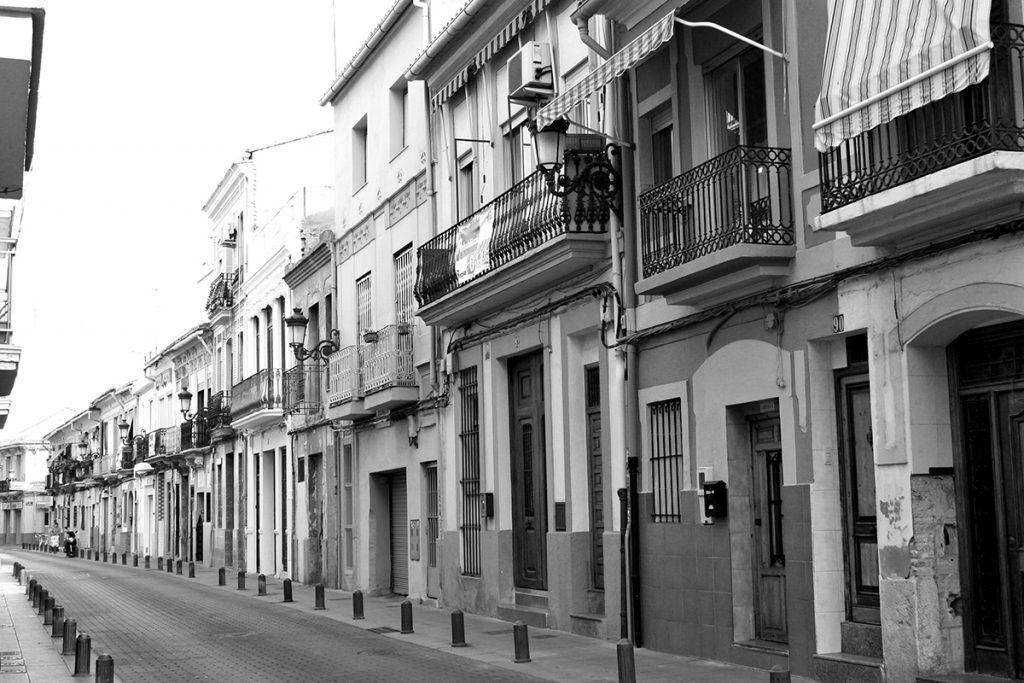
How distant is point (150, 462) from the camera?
4828 cm

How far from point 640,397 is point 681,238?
222 centimetres

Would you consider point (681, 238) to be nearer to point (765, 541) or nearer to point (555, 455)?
point (765, 541)

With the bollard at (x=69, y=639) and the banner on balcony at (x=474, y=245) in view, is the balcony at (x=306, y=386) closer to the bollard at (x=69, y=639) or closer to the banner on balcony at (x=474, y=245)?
the banner on balcony at (x=474, y=245)

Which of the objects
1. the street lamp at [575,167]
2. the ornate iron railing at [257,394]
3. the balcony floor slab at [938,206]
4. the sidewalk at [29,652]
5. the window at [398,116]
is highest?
the window at [398,116]

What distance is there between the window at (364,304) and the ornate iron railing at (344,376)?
2.02ft

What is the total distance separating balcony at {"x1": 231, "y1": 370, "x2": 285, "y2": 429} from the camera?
3050 centimetres

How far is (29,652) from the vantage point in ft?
50.3

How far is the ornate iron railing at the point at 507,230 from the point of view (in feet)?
49.1

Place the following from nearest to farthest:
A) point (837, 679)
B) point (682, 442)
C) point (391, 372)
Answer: point (837, 679) < point (682, 442) < point (391, 372)

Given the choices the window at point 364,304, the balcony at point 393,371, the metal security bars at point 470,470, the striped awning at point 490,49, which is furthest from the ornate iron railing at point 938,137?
the window at point 364,304

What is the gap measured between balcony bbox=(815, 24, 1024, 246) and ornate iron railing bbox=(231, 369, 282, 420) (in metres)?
21.7

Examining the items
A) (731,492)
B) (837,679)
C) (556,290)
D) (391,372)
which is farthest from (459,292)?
(837,679)

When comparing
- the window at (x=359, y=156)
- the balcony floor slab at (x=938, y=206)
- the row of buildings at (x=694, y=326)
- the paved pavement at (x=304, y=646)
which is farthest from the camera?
the window at (x=359, y=156)

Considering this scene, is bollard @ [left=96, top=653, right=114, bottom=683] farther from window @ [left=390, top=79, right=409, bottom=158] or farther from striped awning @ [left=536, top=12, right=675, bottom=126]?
window @ [left=390, top=79, right=409, bottom=158]
